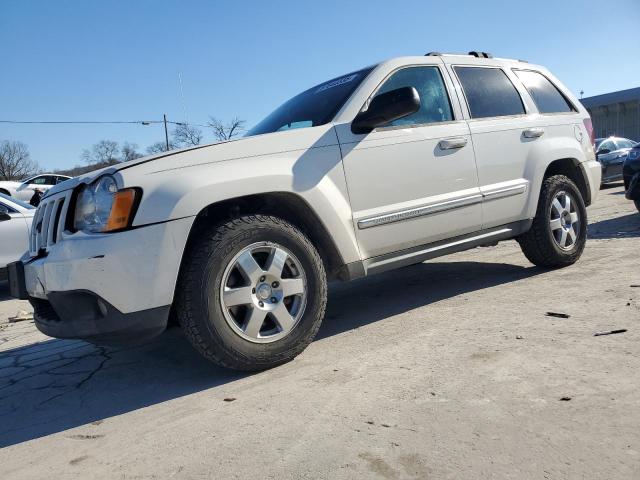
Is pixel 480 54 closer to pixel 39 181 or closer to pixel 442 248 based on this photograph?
pixel 442 248

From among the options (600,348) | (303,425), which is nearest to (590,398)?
(600,348)

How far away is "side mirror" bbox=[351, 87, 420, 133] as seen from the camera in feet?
10.4

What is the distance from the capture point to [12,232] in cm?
664

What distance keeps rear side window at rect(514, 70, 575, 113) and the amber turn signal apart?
3716 millimetres

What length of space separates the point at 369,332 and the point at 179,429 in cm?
156

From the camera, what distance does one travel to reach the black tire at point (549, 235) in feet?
14.9

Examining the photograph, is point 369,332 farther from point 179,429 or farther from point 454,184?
point 179,429

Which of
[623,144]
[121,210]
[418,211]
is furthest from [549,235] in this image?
[623,144]

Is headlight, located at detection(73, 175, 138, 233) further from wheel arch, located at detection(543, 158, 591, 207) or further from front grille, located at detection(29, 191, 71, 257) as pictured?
wheel arch, located at detection(543, 158, 591, 207)

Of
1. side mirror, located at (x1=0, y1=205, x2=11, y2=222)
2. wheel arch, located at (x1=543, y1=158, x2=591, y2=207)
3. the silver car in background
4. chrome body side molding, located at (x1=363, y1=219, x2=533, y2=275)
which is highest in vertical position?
side mirror, located at (x1=0, y1=205, x2=11, y2=222)

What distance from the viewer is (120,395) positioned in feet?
9.54

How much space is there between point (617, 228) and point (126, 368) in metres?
6.48

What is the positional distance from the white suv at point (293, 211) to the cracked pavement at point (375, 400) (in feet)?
1.29

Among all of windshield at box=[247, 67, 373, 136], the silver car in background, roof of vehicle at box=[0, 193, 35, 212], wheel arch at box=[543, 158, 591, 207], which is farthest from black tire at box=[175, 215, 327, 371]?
roof of vehicle at box=[0, 193, 35, 212]
